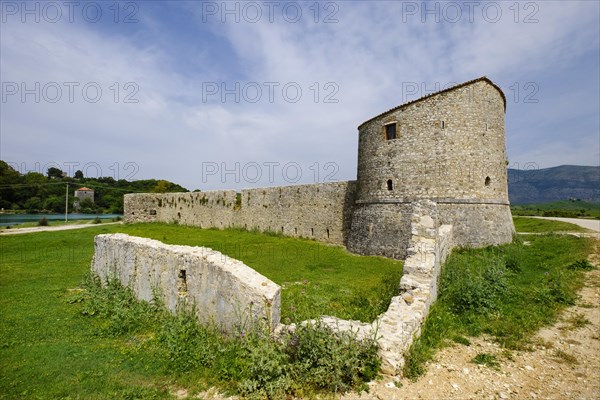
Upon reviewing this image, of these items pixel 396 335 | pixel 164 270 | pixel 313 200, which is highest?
pixel 313 200

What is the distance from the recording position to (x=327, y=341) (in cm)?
453

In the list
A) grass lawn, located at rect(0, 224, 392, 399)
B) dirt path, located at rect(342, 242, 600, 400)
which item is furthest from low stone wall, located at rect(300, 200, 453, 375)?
grass lawn, located at rect(0, 224, 392, 399)

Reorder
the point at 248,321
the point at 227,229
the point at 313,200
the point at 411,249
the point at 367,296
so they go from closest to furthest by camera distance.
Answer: the point at 248,321 → the point at 367,296 → the point at 411,249 → the point at 313,200 → the point at 227,229

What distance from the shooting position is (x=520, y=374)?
465 centimetres

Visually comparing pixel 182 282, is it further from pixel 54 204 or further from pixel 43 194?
pixel 43 194

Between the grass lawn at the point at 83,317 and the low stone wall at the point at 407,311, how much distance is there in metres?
0.85

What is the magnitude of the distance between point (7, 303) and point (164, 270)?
199 inches

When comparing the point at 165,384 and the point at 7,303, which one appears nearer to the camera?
the point at 165,384

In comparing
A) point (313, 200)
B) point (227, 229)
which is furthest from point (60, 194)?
point (313, 200)

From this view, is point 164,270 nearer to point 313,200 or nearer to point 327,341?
point 327,341

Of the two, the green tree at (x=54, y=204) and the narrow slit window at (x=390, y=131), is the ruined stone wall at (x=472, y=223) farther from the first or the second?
the green tree at (x=54, y=204)

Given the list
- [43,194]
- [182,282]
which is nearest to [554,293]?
[182,282]

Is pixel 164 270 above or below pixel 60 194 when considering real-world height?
below

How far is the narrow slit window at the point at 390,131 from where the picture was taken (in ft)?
50.5
